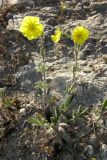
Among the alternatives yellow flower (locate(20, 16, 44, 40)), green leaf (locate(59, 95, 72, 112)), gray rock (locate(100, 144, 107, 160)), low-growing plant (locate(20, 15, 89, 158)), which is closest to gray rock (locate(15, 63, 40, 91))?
low-growing plant (locate(20, 15, 89, 158))

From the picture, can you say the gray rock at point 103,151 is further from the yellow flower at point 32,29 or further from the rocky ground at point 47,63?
the yellow flower at point 32,29

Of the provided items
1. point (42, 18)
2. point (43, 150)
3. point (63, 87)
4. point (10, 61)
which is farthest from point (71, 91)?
point (42, 18)

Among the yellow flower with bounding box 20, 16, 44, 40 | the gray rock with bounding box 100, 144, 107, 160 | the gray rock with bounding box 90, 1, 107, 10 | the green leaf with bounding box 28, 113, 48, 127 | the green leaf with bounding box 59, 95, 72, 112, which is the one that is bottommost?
the gray rock with bounding box 100, 144, 107, 160

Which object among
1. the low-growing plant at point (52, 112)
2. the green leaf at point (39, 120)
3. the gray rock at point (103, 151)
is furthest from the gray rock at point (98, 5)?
the gray rock at point (103, 151)

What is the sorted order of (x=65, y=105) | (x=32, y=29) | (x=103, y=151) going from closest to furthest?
1. (x=32, y=29)
2. (x=103, y=151)
3. (x=65, y=105)

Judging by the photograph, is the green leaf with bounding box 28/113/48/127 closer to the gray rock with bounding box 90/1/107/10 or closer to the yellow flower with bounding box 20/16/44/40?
the yellow flower with bounding box 20/16/44/40

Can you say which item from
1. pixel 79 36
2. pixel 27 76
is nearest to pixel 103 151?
pixel 79 36

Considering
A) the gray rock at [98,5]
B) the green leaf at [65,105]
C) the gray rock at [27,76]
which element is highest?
the gray rock at [98,5]

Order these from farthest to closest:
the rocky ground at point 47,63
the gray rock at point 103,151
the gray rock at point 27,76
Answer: the gray rock at point 27,76 < the rocky ground at point 47,63 < the gray rock at point 103,151

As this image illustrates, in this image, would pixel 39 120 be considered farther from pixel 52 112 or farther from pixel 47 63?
pixel 47 63
